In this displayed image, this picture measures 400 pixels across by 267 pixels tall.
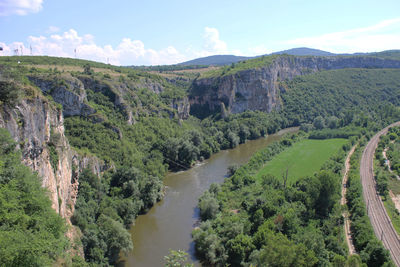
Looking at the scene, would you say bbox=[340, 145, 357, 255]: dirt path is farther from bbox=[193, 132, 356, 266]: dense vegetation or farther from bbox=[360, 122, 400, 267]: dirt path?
bbox=[360, 122, 400, 267]: dirt path

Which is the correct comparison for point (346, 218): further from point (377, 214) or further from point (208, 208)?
point (208, 208)

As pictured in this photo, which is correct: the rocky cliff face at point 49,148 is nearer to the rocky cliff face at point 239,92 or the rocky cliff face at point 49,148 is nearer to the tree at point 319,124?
the rocky cliff face at point 239,92

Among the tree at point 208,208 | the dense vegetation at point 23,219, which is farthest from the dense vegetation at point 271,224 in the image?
the dense vegetation at point 23,219

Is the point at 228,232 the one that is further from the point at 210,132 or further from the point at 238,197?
the point at 210,132

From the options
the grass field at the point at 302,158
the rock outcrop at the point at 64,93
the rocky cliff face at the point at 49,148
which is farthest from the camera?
the grass field at the point at 302,158

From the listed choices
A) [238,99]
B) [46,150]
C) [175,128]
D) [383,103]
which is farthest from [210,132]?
[383,103]
